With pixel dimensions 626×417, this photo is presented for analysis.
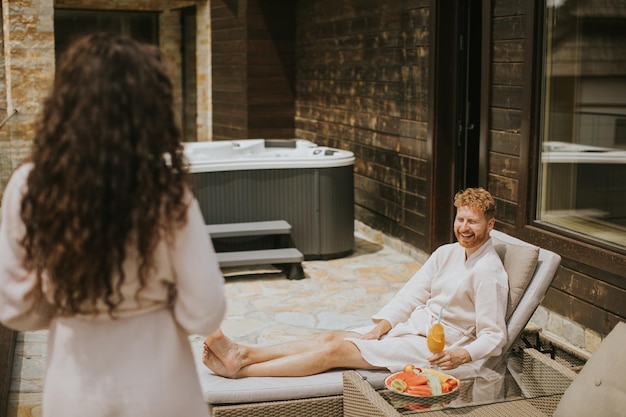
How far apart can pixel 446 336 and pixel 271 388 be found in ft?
2.54

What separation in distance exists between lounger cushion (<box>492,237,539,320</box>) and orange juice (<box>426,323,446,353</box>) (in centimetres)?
39

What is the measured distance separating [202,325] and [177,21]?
1244 centimetres

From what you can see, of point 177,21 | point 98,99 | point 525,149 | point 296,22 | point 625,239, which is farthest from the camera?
point 177,21

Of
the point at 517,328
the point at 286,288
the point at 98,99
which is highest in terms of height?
the point at 98,99

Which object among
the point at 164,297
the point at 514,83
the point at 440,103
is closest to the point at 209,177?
the point at 440,103

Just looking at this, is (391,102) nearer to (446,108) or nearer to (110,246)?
(446,108)

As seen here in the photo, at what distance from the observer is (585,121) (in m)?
5.34

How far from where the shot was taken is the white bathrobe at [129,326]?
6.15 ft

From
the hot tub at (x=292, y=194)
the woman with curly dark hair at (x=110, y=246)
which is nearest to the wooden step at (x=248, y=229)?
the hot tub at (x=292, y=194)

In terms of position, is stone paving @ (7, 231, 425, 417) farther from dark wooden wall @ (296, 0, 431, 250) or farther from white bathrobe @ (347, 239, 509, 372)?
white bathrobe @ (347, 239, 509, 372)

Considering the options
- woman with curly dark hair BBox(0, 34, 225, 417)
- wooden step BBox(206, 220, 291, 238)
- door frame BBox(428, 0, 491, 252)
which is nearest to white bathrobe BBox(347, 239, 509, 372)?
woman with curly dark hair BBox(0, 34, 225, 417)

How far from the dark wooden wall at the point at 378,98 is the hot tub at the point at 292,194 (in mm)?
543

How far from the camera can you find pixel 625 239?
485cm

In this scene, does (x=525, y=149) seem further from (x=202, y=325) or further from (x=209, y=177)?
(x=202, y=325)
